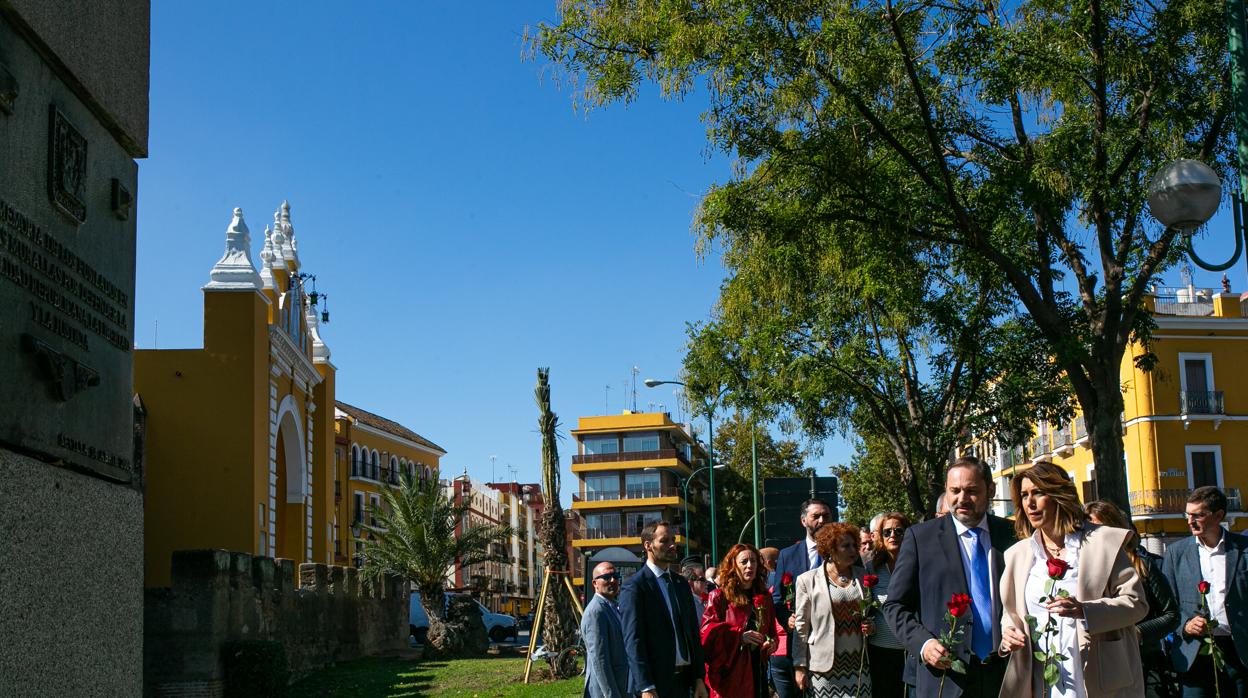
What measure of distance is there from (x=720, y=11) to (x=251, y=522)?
23.2 metres

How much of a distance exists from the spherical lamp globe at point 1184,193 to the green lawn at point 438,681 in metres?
11.5

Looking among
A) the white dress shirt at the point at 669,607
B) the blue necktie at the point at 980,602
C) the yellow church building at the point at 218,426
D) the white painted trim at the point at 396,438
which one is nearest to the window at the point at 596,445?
the white painted trim at the point at 396,438

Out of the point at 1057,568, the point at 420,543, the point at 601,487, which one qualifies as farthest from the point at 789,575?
the point at 601,487

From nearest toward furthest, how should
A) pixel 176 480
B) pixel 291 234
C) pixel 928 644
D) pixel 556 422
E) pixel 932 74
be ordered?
pixel 928 644 < pixel 932 74 < pixel 556 422 < pixel 176 480 < pixel 291 234

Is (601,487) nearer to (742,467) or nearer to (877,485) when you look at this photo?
(742,467)

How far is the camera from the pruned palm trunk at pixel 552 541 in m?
23.0

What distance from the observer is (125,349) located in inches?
237

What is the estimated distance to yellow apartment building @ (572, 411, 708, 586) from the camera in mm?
92125

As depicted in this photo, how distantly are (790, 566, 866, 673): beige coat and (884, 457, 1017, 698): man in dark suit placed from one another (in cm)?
248

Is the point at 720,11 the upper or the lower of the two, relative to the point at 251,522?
upper

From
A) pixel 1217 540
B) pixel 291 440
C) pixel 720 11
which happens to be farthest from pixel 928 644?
pixel 291 440

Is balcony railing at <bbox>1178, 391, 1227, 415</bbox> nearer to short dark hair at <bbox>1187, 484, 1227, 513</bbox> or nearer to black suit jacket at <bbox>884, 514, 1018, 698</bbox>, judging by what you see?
short dark hair at <bbox>1187, 484, 1227, 513</bbox>

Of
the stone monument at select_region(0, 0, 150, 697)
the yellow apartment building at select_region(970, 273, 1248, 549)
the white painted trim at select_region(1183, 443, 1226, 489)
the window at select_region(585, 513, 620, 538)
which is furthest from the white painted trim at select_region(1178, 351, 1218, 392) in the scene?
the window at select_region(585, 513, 620, 538)

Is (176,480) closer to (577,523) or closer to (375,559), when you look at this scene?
(375,559)
